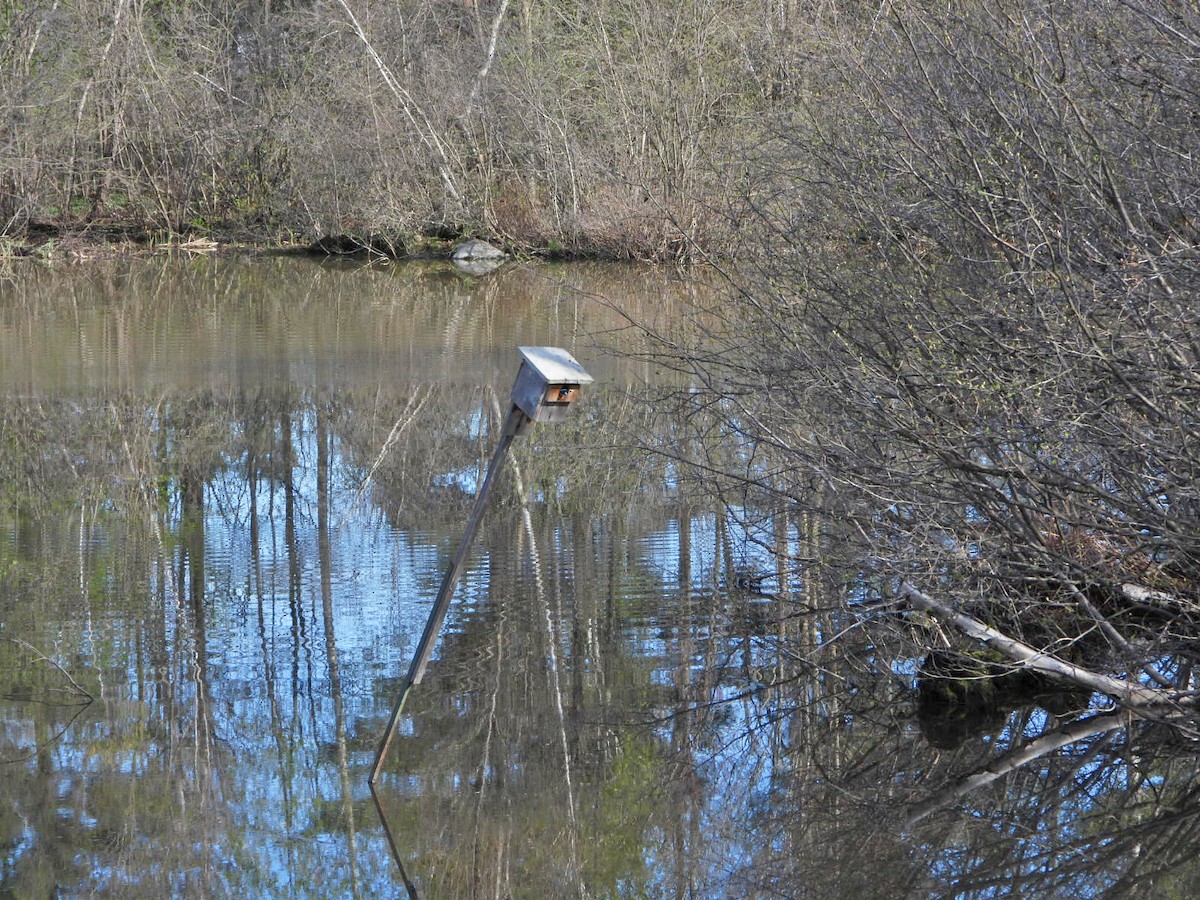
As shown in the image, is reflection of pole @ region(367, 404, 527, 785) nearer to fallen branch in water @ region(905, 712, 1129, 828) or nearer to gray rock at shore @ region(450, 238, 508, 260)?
fallen branch in water @ region(905, 712, 1129, 828)

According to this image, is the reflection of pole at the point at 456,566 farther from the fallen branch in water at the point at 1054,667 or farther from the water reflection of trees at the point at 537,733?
the fallen branch in water at the point at 1054,667

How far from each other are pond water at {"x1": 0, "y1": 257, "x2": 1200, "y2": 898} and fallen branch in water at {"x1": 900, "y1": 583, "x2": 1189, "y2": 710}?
0.20 meters

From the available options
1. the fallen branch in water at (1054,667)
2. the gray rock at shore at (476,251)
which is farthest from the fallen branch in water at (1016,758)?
the gray rock at shore at (476,251)

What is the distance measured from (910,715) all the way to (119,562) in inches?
170

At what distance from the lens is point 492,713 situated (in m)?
5.89

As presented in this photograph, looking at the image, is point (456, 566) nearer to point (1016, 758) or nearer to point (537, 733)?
point (537, 733)

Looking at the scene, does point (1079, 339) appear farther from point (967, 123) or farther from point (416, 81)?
point (416, 81)

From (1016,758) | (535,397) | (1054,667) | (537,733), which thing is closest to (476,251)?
(537,733)

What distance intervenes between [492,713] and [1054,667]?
211 centimetres

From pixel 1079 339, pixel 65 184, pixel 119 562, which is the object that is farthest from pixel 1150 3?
pixel 65 184

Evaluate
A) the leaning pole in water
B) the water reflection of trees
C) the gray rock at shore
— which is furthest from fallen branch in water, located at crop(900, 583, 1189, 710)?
the gray rock at shore

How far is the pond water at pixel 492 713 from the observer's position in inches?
186

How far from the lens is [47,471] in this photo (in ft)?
33.1

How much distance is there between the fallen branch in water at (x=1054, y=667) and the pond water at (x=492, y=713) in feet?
0.65
